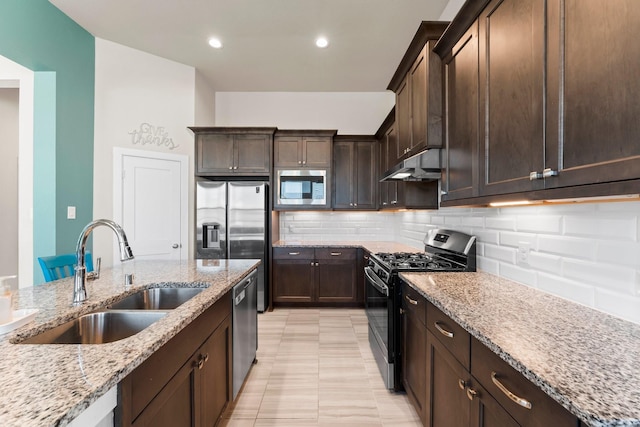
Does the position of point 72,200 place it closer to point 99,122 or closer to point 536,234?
point 99,122

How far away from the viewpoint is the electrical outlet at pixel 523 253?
157 cm

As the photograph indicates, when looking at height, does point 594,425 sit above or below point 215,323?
above

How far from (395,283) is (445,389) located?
76 cm

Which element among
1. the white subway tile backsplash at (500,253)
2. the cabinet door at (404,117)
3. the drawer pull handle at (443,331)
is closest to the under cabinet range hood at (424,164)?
the cabinet door at (404,117)

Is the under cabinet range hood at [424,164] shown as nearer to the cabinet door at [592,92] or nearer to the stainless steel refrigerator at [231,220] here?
the cabinet door at [592,92]

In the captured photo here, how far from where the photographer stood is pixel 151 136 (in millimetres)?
3424

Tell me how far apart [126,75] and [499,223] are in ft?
13.4

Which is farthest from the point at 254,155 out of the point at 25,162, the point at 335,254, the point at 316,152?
the point at 25,162

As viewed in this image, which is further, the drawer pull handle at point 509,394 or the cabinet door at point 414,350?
the cabinet door at point 414,350

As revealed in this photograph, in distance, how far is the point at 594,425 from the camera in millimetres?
555

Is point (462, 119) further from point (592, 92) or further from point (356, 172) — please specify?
point (356, 172)

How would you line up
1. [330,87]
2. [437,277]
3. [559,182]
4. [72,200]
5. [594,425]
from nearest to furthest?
[594,425], [559,182], [437,277], [72,200], [330,87]

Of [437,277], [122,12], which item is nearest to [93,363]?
[437,277]

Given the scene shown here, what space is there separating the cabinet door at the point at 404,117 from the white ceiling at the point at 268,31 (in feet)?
2.44
